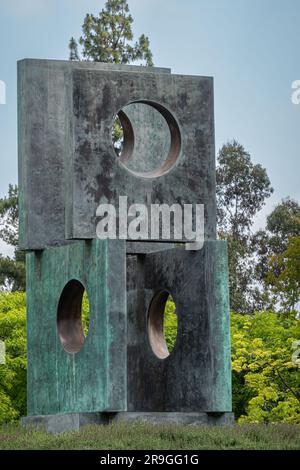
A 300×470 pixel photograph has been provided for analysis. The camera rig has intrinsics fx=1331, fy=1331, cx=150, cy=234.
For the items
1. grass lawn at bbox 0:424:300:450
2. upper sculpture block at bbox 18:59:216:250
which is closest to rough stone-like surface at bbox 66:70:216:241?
upper sculpture block at bbox 18:59:216:250

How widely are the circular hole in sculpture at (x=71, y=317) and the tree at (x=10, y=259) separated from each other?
24116 mm

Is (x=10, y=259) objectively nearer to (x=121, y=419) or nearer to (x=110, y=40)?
(x=110, y=40)

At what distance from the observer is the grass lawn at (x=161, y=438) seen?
55.0 ft

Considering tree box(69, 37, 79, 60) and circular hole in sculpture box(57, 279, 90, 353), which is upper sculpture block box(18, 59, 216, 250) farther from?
tree box(69, 37, 79, 60)

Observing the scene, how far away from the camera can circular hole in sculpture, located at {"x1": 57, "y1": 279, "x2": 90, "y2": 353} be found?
20.5 m

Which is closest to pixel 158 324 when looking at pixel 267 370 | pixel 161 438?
pixel 161 438

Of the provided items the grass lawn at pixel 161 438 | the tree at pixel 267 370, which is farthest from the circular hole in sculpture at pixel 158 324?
the tree at pixel 267 370

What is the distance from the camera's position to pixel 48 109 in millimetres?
21406

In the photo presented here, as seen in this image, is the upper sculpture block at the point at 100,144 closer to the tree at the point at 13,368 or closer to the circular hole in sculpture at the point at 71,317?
the circular hole in sculpture at the point at 71,317

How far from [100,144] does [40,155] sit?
1.82 metres

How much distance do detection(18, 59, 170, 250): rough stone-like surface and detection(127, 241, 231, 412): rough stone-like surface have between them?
1675 mm

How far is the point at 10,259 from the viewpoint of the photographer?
4581 centimetres
